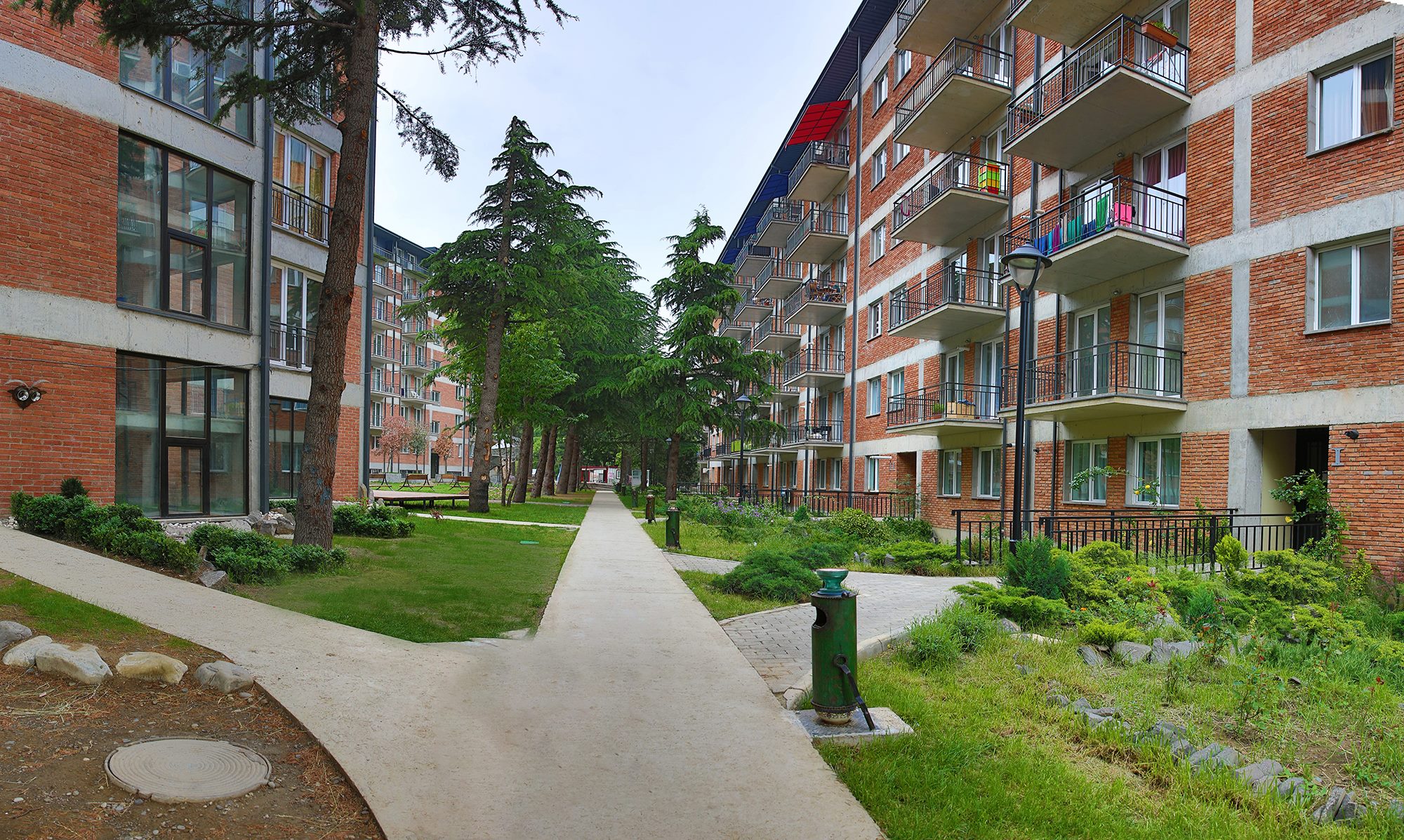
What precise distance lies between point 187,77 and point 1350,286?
1964cm

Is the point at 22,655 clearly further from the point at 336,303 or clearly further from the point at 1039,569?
the point at 1039,569

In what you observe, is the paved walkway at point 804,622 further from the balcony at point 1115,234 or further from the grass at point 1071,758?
the balcony at point 1115,234

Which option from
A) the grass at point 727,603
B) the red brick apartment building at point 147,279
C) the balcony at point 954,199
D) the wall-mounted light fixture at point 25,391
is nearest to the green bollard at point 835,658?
the grass at point 727,603

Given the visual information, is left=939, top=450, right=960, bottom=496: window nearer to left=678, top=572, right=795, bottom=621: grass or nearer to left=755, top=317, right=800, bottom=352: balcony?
left=678, top=572, right=795, bottom=621: grass

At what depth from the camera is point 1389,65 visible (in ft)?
39.1

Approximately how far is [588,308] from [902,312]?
45.5 feet

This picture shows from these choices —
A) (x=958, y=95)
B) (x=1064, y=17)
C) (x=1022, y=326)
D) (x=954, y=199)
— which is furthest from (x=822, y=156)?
(x=1022, y=326)

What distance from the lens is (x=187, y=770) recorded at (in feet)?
14.1

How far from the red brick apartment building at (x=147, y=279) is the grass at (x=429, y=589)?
3.89m

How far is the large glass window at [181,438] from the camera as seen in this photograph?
1398 cm

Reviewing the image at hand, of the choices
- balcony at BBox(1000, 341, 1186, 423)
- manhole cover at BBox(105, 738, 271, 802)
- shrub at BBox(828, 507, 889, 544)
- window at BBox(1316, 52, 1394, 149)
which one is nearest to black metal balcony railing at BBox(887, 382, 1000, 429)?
balcony at BBox(1000, 341, 1186, 423)

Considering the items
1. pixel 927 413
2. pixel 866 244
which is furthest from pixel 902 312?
pixel 866 244

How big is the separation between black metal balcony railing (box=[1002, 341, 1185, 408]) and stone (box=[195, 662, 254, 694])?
13.5 m

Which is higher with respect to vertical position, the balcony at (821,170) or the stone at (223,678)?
the balcony at (821,170)
